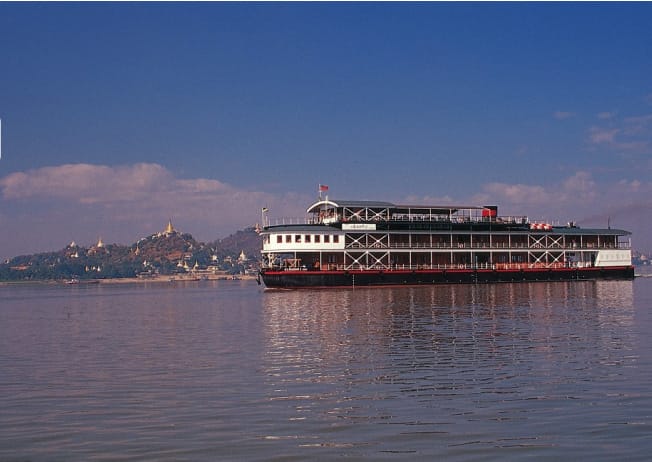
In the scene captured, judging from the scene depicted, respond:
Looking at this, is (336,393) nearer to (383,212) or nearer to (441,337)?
(441,337)

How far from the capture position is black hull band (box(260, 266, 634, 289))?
8344 centimetres

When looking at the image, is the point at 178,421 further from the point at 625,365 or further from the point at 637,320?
the point at 637,320

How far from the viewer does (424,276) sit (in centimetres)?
8931

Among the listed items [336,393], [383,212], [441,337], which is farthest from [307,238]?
[336,393]

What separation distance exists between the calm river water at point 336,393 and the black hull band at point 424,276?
1751 inches

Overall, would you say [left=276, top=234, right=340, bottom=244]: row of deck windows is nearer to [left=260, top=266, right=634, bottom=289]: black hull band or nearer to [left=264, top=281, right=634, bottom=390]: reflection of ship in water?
[left=260, top=266, right=634, bottom=289]: black hull band

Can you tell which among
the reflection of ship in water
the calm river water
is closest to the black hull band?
the reflection of ship in water

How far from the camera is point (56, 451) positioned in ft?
48.1

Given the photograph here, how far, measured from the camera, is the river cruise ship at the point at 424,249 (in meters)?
85.9

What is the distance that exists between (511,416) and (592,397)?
315cm

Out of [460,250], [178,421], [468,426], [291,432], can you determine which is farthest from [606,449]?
[460,250]

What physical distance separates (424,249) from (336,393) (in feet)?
236

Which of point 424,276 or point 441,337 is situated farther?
point 424,276

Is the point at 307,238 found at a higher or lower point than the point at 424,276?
higher
